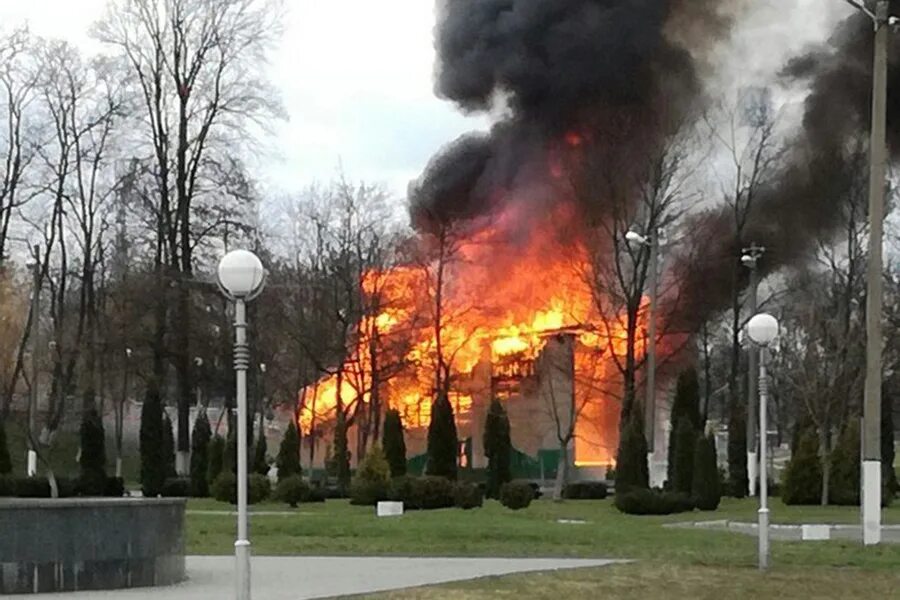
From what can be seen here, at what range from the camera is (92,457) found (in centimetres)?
4588

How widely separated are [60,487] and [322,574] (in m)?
30.2

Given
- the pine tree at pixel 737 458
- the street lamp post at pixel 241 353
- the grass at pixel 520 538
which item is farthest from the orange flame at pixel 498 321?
the street lamp post at pixel 241 353

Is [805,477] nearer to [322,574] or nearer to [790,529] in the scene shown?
[790,529]

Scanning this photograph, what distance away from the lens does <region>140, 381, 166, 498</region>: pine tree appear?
45688mm

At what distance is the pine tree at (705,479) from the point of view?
35.9m

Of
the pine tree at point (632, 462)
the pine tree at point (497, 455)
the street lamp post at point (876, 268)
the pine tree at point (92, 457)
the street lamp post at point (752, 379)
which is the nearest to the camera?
the street lamp post at point (876, 268)

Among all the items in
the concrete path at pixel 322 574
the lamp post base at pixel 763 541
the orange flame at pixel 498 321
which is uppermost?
the orange flame at pixel 498 321

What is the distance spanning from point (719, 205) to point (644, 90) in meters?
5.10

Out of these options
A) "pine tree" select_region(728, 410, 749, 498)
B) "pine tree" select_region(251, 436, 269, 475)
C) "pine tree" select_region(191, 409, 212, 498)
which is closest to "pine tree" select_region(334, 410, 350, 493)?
"pine tree" select_region(251, 436, 269, 475)

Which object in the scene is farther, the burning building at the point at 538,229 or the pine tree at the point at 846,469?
the burning building at the point at 538,229

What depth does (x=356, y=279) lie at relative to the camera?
183 ft

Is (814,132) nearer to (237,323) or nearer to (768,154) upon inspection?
(768,154)

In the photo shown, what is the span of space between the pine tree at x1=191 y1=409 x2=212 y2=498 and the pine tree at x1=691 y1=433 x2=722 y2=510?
1654cm

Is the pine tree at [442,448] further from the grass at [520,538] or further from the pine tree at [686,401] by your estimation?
the grass at [520,538]
